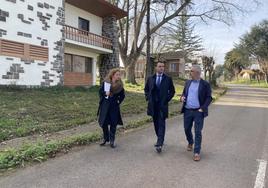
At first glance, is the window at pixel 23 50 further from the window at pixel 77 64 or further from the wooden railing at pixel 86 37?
the window at pixel 77 64

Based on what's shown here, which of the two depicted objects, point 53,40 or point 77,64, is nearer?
point 53,40

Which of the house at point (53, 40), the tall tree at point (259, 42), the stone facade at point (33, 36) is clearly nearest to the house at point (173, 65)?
the tall tree at point (259, 42)

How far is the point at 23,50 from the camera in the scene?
18391mm

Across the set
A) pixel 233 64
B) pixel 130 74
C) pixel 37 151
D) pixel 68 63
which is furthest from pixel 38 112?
pixel 233 64

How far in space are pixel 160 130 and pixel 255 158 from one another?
78.3 inches

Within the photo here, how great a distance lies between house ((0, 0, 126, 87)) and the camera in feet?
58.0

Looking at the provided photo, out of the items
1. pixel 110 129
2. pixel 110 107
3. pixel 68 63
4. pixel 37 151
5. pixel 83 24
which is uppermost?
pixel 83 24

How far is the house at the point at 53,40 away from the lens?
17.7m

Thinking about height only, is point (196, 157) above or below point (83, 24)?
below

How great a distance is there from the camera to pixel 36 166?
6.14 meters

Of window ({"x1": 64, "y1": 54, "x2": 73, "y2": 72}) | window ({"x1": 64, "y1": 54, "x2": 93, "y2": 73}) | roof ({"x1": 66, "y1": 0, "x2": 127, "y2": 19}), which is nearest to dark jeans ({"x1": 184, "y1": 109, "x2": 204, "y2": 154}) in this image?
window ({"x1": 64, "y1": 54, "x2": 93, "y2": 73})

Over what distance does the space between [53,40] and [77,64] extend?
5.63 meters

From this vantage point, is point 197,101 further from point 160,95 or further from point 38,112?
point 38,112

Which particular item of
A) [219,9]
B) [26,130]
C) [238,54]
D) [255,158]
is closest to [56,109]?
[26,130]
